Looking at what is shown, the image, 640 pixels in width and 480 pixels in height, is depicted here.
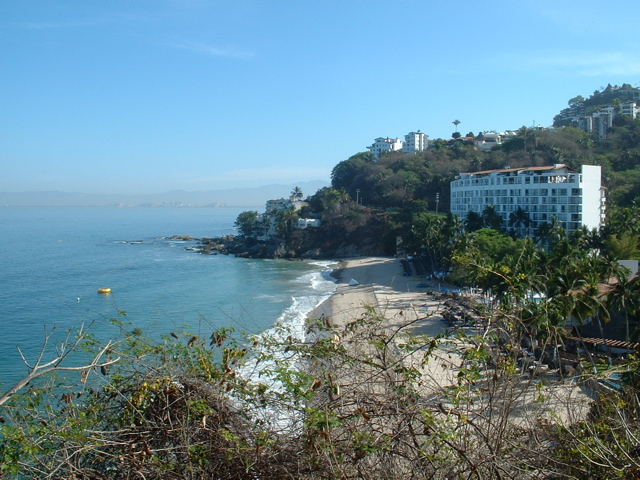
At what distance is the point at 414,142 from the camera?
102 m

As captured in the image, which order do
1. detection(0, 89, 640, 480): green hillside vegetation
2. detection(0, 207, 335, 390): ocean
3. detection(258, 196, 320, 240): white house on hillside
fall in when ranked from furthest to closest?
detection(258, 196, 320, 240): white house on hillside < detection(0, 207, 335, 390): ocean < detection(0, 89, 640, 480): green hillside vegetation

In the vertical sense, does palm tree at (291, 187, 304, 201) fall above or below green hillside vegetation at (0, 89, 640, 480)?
above

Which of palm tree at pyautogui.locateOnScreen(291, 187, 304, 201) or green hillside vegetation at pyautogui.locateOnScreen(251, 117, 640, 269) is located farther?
palm tree at pyautogui.locateOnScreen(291, 187, 304, 201)

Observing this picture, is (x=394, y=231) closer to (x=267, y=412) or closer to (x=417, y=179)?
(x=417, y=179)

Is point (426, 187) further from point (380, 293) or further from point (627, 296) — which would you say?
point (627, 296)

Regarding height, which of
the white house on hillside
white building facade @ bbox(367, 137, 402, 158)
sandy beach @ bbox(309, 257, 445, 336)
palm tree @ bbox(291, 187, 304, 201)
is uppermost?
white building facade @ bbox(367, 137, 402, 158)

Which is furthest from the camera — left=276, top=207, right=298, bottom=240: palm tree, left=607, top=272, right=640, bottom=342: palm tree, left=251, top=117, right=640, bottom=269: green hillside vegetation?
left=276, top=207, right=298, bottom=240: palm tree

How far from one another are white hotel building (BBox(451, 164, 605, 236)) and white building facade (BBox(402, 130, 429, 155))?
181ft

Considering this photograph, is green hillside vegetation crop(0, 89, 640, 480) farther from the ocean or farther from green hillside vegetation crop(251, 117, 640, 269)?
green hillside vegetation crop(251, 117, 640, 269)

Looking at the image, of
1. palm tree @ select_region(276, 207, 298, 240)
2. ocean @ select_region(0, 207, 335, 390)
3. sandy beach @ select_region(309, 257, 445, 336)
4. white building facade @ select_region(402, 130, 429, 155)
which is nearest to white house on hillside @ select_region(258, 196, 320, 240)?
palm tree @ select_region(276, 207, 298, 240)

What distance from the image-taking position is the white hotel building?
39781mm

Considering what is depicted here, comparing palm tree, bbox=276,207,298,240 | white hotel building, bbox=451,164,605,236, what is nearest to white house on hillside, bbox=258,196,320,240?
palm tree, bbox=276,207,298,240

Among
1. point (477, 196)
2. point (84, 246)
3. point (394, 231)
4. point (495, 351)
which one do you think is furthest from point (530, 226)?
point (84, 246)

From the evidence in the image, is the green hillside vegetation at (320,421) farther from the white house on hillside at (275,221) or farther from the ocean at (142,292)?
the white house on hillside at (275,221)
